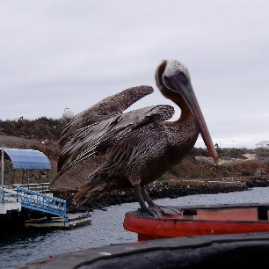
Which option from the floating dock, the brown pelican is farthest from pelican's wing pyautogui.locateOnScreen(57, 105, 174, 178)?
the floating dock

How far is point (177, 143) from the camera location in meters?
4.30

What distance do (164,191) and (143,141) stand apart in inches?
1221

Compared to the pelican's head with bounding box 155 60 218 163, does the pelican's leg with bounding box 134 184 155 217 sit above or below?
below

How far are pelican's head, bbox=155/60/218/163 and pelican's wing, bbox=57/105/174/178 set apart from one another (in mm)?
273

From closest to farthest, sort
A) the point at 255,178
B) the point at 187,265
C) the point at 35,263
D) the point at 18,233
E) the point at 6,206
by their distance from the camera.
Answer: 1. the point at 35,263
2. the point at 187,265
3. the point at 6,206
4. the point at 18,233
5. the point at 255,178

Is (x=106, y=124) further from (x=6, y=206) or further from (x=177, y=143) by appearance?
(x=6, y=206)

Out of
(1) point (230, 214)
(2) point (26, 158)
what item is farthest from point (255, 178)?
(1) point (230, 214)

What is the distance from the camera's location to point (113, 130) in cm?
426

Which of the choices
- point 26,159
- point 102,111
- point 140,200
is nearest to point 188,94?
point 102,111

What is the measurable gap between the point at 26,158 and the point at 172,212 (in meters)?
16.3

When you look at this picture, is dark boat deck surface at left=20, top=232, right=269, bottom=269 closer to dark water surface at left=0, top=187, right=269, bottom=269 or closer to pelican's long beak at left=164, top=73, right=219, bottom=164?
pelican's long beak at left=164, top=73, right=219, bottom=164

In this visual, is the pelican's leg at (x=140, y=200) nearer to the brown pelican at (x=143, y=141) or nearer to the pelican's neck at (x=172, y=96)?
the brown pelican at (x=143, y=141)

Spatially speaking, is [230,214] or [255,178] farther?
[255,178]

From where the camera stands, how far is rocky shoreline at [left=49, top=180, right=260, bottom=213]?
84.8 feet
